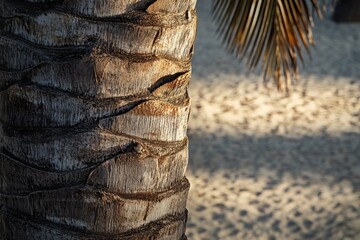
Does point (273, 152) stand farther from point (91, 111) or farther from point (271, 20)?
point (91, 111)

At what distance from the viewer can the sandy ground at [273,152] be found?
A: 327 cm

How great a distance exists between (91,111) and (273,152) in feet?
8.83

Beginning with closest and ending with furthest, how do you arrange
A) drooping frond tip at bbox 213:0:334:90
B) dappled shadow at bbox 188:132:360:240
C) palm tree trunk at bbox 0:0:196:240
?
1. palm tree trunk at bbox 0:0:196:240
2. drooping frond tip at bbox 213:0:334:90
3. dappled shadow at bbox 188:132:360:240

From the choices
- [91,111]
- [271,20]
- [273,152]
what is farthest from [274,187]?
[91,111]

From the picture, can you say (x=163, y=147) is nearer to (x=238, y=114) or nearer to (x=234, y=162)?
(x=234, y=162)

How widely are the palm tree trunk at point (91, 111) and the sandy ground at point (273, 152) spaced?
1796 mm

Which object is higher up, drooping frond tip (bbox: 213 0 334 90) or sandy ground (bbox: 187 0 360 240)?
drooping frond tip (bbox: 213 0 334 90)

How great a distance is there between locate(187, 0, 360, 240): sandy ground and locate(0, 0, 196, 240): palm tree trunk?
1.80 m

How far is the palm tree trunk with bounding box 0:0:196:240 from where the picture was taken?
1.31m

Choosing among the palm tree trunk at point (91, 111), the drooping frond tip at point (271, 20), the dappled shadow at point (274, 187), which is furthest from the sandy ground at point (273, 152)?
the palm tree trunk at point (91, 111)

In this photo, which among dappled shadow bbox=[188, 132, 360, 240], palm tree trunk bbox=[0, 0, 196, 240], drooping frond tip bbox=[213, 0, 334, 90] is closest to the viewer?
palm tree trunk bbox=[0, 0, 196, 240]

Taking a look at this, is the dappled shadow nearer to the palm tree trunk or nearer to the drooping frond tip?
the drooping frond tip

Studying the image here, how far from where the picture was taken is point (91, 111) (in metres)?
1.32

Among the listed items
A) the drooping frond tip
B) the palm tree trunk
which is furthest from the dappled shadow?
the palm tree trunk
